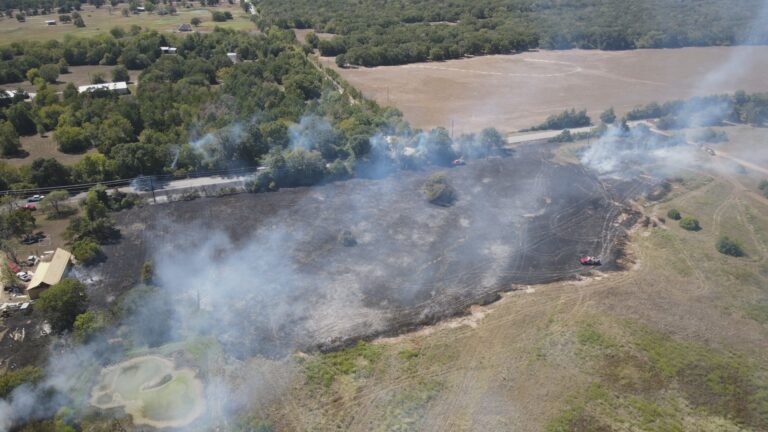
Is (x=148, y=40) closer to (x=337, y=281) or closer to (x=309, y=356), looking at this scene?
(x=337, y=281)

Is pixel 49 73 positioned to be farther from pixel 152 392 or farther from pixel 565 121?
pixel 565 121

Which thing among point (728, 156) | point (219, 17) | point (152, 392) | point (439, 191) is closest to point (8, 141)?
point (152, 392)

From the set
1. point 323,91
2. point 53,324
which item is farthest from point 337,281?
point 323,91

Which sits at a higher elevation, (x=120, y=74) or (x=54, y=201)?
(x=120, y=74)

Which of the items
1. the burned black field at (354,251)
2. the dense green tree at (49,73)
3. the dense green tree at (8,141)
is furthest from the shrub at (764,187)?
the dense green tree at (49,73)

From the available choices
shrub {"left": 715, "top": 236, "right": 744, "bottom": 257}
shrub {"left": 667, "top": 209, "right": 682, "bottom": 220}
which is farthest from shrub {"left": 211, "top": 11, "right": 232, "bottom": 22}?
shrub {"left": 715, "top": 236, "right": 744, "bottom": 257}
